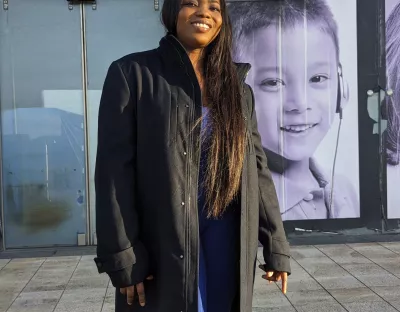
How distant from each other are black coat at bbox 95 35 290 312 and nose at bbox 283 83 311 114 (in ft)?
16.6

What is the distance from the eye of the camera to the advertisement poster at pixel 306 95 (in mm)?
6980

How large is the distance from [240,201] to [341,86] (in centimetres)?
534

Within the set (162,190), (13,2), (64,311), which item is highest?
(13,2)

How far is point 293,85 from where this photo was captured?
703 centimetres

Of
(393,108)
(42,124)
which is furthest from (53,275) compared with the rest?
(393,108)

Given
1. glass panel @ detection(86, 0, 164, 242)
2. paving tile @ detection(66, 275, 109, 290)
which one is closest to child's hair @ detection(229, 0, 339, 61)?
glass panel @ detection(86, 0, 164, 242)

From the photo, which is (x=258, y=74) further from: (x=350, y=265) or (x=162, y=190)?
(x=162, y=190)

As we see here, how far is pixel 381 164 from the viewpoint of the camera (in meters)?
7.21

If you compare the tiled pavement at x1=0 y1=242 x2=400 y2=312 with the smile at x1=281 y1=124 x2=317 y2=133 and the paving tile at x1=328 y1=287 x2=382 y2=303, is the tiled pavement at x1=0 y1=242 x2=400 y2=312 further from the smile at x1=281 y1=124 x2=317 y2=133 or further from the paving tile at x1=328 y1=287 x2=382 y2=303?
the smile at x1=281 y1=124 x2=317 y2=133

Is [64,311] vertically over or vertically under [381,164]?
under

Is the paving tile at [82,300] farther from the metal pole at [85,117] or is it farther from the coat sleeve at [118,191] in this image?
the coat sleeve at [118,191]

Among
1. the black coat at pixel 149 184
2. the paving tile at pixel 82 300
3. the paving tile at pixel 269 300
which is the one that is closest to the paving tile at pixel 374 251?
the paving tile at pixel 269 300

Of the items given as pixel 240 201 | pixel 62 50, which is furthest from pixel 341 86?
pixel 240 201

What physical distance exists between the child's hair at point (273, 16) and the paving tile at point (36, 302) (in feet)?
12.1
